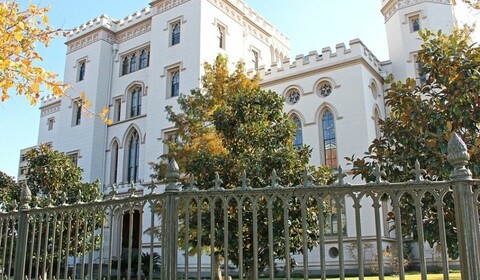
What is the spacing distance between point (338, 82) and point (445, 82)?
12962mm

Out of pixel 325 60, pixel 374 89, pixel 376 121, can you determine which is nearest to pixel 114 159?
pixel 325 60

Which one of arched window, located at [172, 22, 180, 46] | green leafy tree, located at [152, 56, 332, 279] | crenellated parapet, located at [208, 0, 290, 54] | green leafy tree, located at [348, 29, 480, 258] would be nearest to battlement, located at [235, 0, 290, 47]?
crenellated parapet, located at [208, 0, 290, 54]

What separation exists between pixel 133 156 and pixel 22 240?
17.7 meters

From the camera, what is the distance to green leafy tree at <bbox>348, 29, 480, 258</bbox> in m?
6.02

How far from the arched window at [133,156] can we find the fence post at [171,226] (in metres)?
18.7

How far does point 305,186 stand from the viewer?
4.39 m

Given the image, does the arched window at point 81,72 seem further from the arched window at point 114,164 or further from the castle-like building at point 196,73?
the arched window at point 114,164

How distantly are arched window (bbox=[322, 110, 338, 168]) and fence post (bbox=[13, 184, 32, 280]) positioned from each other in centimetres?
1464

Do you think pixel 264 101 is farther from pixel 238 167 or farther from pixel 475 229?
pixel 475 229

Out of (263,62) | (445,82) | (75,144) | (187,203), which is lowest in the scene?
(187,203)

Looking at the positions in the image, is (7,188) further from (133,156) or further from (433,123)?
(433,123)

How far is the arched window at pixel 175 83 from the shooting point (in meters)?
22.4

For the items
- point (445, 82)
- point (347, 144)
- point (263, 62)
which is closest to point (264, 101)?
point (445, 82)

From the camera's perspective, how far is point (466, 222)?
4.01 m
